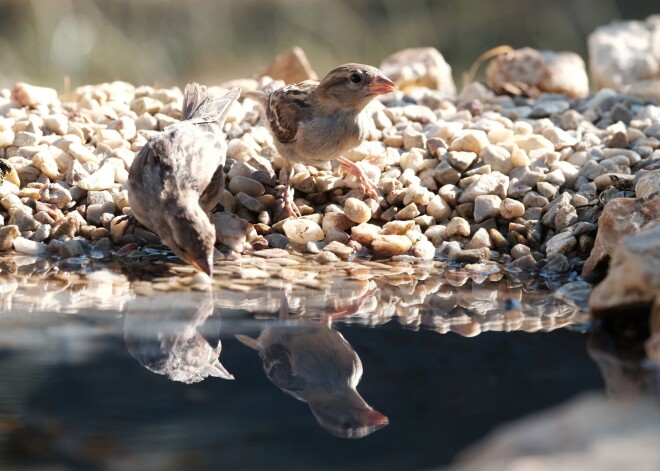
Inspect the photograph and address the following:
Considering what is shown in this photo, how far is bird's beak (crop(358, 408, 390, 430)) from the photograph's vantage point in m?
2.60

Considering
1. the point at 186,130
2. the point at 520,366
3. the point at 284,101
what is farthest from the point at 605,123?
the point at 520,366

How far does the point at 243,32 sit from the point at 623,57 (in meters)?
3.70

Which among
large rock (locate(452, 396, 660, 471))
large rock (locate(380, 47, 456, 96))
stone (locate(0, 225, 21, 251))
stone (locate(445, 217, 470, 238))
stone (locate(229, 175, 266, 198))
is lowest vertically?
large rock (locate(452, 396, 660, 471))

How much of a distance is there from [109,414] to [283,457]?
578 mm

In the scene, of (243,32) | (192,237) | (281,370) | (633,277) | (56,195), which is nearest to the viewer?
(281,370)

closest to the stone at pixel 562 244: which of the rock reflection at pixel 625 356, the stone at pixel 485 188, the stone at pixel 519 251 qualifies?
the stone at pixel 519 251

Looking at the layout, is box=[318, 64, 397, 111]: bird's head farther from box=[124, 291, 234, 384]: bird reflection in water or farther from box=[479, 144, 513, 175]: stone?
box=[124, 291, 234, 384]: bird reflection in water

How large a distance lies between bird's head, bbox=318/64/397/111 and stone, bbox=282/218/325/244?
81cm

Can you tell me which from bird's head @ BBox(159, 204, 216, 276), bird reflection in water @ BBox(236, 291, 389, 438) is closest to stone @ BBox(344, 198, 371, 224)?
bird's head @ BBox(159, 204, 216, 276)

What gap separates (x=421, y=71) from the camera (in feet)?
24.0

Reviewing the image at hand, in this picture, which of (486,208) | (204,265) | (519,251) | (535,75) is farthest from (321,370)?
(535,75)

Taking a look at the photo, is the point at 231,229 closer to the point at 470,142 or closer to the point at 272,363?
the point at 470,142

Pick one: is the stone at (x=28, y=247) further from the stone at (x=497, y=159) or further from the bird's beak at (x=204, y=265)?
the stone at (x=497, y=159)

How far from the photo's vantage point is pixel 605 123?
20.2 feet
